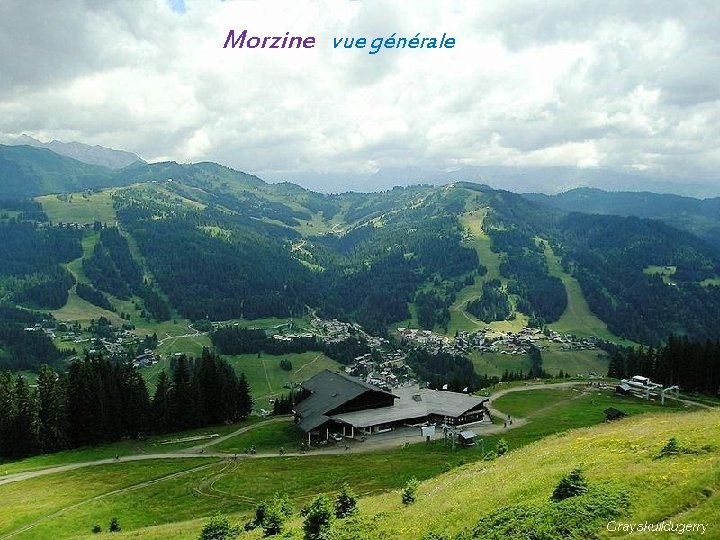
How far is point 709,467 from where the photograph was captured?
26938mm

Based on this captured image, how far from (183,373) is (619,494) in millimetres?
100935

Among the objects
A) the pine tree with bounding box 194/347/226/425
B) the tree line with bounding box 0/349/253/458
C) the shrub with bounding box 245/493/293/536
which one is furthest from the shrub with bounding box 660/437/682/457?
the pine tree with bounding box 194/347/226/425

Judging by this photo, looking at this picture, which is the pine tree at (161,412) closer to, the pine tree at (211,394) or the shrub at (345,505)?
the pine tree at (211,394)

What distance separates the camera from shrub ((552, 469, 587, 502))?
2716 centimetres

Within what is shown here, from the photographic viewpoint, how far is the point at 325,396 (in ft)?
348

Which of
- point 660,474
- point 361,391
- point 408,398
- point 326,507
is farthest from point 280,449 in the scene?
point 660,474

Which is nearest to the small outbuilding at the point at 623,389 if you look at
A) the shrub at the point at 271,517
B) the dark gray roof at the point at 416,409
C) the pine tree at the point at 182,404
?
the dark gray roof at the point at 416,409

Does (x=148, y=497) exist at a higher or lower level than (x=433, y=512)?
lower

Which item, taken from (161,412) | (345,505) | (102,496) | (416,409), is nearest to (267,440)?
(416,409)

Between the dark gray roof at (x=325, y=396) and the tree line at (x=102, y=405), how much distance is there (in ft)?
57.1

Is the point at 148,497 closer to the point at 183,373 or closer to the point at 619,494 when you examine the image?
the point at 183,373

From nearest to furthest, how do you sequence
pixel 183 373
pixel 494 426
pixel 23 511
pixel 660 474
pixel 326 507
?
pixel 660 474 < pixel 326 507 < pixel 23 511 < pixel 494 426 < pixel 183 373

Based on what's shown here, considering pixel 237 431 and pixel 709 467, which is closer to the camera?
pixel 709 467

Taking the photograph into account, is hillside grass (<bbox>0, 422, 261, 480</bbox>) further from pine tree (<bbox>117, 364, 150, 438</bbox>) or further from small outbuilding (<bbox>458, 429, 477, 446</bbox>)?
small outbuilding (<bbox>458, 429, 477, 446</bbox>)
